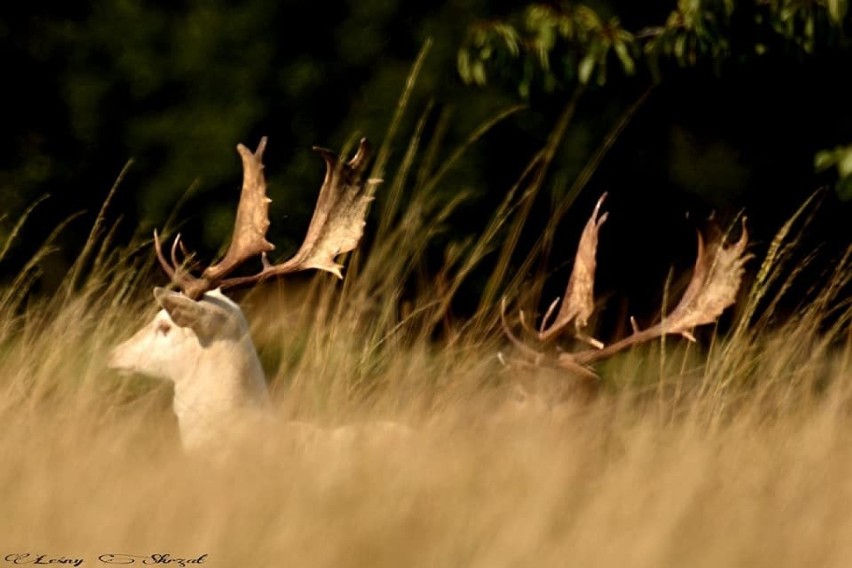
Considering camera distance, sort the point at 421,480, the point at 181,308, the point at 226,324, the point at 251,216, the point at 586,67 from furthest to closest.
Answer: the point at 586,67 < the point at 251,216 < the point at 226,324 < the point at 181,308 < the point at 421,480

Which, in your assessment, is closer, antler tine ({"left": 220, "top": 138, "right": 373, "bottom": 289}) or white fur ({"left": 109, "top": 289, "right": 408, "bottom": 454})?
white fur ({"left": 109, "top": 289, "right": 408, "bottom": 454})

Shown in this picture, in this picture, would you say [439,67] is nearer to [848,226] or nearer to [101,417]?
[848,226]

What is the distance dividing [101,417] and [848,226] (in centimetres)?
531

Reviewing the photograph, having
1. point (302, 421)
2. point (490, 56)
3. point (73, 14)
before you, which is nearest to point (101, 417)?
point (302, 421)

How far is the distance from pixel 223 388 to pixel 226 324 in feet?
0.62

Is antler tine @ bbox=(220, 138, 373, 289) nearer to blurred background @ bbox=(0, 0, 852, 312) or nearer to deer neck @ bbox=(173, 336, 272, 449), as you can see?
deer neck @ bbox=(173, 336, 272, 449)

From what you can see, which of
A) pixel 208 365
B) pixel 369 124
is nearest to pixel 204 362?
pixel 208 365

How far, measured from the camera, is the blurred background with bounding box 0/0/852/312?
888cm

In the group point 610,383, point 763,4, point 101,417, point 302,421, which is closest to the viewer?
point 101,417

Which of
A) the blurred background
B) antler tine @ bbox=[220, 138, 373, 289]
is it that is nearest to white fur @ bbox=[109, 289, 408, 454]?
antler tine @ bbox=[220, 138, 373, 289]

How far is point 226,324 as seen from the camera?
5.47 meters

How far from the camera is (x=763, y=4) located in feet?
23.1

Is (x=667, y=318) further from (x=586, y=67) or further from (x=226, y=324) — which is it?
(x=226, y=324)

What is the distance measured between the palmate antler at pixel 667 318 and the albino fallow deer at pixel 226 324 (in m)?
0.86
